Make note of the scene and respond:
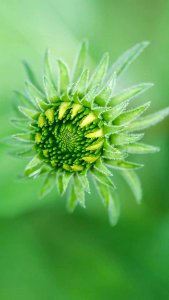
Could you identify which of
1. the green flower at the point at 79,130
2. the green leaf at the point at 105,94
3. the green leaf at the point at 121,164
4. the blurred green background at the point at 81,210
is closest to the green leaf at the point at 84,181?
the green flower at the point at 79,130

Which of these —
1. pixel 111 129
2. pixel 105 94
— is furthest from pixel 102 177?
pixel 105 94

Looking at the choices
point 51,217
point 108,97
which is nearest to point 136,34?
point 51,217

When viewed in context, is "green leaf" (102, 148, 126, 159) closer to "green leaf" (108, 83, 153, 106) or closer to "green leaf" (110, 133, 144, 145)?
"green leaf" (110, 133, 144, 145)

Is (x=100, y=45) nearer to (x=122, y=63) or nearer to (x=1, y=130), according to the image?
(x=1, y=130)

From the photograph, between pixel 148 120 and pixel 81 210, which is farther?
pixel 81 210

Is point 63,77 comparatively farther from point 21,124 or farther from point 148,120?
point 148,120

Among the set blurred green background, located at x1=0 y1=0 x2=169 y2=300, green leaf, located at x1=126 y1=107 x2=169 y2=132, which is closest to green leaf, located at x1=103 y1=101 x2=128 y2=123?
green leaf, located at x1=126 y1=107 x2=169 y2=132
